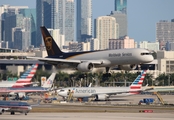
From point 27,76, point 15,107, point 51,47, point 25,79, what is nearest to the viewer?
point 51,47

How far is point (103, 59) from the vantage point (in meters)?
108

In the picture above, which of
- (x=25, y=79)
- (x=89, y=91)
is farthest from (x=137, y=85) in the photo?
(x=25, y=79)

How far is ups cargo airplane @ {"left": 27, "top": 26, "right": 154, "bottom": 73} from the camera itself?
10662 centimetres

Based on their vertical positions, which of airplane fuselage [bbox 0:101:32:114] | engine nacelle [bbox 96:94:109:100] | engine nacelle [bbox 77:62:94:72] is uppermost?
engine nacelle [bbox 77:62:94:72]

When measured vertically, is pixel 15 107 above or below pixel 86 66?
below

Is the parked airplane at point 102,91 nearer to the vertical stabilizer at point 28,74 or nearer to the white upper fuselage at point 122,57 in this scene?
the vertical stabilizer at point 28,74

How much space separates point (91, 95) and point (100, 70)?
65777mm

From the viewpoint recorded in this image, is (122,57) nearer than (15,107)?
Yes

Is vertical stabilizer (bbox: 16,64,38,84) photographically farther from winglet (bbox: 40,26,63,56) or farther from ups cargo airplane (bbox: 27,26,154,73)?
ups cargo airplane (bbox: 27,26,154,73)

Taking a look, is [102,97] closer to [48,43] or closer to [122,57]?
[48,43]

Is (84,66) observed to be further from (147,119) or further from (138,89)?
(138,89)

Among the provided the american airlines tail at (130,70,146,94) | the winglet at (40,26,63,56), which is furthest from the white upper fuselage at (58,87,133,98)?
the winglet at (40,26,63,56)

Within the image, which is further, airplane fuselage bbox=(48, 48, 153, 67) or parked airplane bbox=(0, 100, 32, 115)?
parked airplane bbox=(0, 100, 32, 115)

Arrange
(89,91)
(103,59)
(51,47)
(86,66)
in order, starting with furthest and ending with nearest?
1. (89,91)
2. (51,47)
3. (86,66)
4. (103,59)
